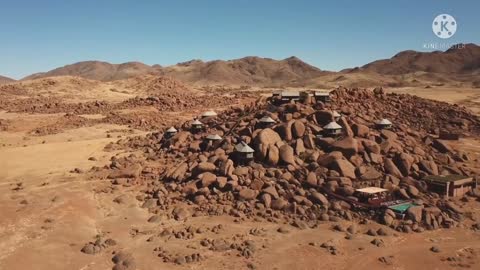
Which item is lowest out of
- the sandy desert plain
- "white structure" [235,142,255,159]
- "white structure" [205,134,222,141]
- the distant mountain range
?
the sandy desert plain

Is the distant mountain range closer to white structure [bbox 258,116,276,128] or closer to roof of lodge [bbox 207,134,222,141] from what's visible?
roof of lodge [bbox 207,134,222,141]

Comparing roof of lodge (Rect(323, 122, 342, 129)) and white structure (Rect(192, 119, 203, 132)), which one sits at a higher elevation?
roof of lodge (Rect(323, 122, 342, 129))

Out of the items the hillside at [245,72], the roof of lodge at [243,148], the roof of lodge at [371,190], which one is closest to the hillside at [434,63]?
the hillside at [245,72]

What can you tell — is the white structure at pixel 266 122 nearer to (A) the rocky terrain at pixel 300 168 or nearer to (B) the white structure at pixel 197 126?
(A) the rocky terrain at pixel 300 168

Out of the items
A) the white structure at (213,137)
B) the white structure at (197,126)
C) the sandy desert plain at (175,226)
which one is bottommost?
the sandy desert plain at (175,226)

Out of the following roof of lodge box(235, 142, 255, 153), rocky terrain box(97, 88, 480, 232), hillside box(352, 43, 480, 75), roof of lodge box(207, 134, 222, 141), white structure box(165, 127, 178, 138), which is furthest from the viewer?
hillside box(352, 43, 480, 75)

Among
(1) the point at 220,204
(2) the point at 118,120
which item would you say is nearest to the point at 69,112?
(2) the point at 118,120

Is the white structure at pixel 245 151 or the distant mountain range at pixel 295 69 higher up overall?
the distant mountain range at pixel 295 69

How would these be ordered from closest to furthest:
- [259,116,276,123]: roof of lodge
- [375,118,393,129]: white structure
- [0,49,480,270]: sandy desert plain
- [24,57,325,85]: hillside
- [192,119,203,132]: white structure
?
[0,49,480,270]: sandy desert plain
[259,116,276,123]: roof of lodge
[375,118,393,129]: white structure
[192,119,203,132]: white structure
[24,57,325,85]: hillside

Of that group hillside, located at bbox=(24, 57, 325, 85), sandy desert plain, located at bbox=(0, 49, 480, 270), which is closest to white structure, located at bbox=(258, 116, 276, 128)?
sandy desert plain, located at bbox=(0, 49, 480, 270)

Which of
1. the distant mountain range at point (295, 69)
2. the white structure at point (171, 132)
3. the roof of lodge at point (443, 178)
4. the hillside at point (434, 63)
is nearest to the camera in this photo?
the roof of lodge at point (443, 178)

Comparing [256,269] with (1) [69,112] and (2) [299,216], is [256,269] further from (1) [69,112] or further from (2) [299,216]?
(1) [69,112]

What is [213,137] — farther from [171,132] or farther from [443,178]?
[443,178]
